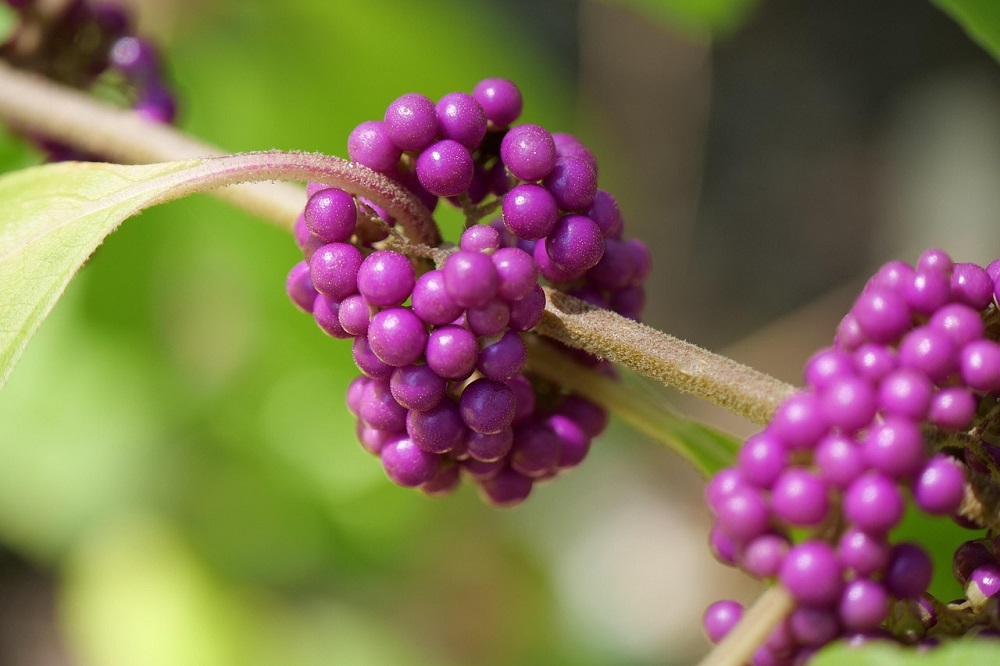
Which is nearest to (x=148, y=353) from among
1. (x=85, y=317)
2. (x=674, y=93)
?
(x=85, y=317)

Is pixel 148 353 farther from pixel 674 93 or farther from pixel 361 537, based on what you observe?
pixel 674 93

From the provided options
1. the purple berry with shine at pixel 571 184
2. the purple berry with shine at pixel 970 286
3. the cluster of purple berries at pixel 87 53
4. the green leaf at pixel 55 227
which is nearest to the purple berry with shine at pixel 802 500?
the purple berry with shine at pixel 970 286

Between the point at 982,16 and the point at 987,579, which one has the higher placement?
the point at 982,16

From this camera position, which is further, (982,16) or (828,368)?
(982,16)

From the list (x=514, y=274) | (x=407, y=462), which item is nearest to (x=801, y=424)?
(x=514, y=274)

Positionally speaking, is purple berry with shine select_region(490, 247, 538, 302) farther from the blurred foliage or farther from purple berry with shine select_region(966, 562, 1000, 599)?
the blurred foliage

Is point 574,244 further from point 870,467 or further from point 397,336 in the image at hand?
point 870,467
